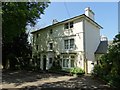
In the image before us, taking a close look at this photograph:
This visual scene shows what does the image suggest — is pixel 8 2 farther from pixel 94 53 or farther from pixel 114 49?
pixel 94 53

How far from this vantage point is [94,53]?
3416cm

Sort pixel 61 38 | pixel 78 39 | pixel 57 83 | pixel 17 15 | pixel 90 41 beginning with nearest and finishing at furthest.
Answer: pixel 57 83
pixel 17 15
pixel 78 39
pixel 90 41
pixel 61 38

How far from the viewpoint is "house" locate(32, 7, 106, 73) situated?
3181cm

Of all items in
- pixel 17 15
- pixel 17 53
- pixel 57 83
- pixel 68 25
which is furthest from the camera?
pixel 17 53

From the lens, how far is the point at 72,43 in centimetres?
3319

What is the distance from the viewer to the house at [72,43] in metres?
31.8

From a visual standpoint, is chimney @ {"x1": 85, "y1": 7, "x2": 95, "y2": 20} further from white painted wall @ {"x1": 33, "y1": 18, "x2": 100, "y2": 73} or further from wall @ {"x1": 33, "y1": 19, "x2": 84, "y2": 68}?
wall @ {"x1": 33, "y1": 19, "x2": 84, "y2": 68}

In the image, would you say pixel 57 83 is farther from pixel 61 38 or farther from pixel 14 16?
pixel 61 38

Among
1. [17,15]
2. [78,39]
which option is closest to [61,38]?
[78,39]

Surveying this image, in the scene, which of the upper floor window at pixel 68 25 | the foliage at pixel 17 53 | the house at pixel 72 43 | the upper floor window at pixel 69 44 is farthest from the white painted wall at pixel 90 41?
the foliage at pixel 17 53

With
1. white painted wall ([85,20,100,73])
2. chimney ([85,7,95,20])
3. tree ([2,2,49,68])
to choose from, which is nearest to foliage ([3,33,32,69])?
tree ([2,2,49,68])

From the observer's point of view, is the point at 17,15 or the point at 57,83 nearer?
the point at 57,83

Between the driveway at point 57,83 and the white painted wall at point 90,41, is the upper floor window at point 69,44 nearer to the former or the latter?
the white painted wall at point 90,41

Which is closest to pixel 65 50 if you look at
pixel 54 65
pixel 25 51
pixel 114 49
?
pixel 54 65
